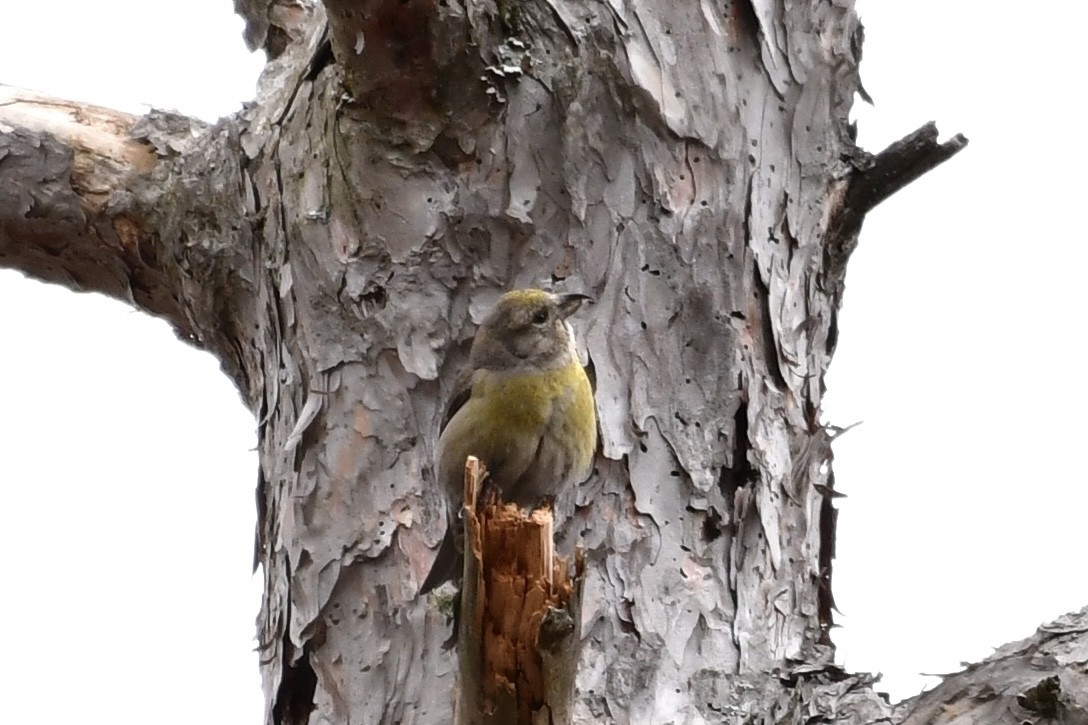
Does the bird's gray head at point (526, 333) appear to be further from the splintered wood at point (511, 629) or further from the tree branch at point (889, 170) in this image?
the splintered wood at point (511, 629)

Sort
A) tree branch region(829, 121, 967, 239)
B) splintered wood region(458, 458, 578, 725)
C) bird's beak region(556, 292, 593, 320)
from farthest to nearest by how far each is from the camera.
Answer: tree branch region(829, 121, 967, 239) → bird's beak region(556, 292, 593, 320) → splintered wood region(458, 458, 578, 725)

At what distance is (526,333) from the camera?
413cm

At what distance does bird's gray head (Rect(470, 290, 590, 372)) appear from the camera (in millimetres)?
4152

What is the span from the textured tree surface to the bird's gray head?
3.2 inches

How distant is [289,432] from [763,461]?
148 cm

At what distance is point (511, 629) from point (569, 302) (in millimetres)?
1539

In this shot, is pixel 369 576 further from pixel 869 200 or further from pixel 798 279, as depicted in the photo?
pixel 869 200

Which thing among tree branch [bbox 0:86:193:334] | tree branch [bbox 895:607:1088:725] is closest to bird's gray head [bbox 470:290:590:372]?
tree branch [bbox 895:607:1088:725]

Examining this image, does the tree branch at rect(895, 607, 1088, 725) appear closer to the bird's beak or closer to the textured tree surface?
the textured tree surface

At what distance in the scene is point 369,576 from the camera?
13.4 ft

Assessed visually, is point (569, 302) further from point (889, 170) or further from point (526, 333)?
point (889, 170)

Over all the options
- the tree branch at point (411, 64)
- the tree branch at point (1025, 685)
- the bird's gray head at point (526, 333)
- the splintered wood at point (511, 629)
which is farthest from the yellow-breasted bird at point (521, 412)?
the tree branch at point (1025, 685)

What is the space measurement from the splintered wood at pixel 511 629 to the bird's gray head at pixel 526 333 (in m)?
1.22

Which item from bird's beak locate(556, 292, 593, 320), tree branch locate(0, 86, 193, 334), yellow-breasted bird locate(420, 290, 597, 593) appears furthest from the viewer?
tree branch locate(0, 86, 193, 334)
